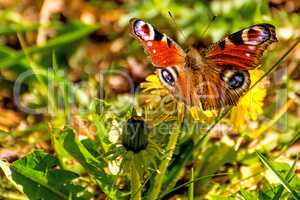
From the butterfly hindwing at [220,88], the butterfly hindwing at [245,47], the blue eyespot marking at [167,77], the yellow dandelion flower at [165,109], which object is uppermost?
the butterfly hindwing at [245,47]

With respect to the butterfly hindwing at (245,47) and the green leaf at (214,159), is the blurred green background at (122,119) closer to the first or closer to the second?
the green leaf at (214,159)

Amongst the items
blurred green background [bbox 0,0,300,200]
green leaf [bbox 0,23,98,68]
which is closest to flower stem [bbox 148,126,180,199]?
blurred green background [bbox 0,0,300,200]

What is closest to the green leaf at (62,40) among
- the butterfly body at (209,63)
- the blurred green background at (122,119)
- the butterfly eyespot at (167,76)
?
the blurred green background at (122,119)

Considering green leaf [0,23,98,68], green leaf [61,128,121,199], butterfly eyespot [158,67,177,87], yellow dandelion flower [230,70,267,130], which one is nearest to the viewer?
butterfly eyespot [158,67,177,87]

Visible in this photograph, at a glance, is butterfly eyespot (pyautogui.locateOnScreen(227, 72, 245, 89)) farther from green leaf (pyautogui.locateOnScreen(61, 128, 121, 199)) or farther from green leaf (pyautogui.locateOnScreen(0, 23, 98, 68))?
green leaf (pyautogui.locateOnScreen(0, 23, 98, 68))

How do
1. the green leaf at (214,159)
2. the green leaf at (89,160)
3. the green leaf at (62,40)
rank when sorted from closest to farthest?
the green leaf at (89,160) < the green leaf at (214,159) < the green leaf at (62,40)

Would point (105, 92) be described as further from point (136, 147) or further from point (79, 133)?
point (136, 147)
